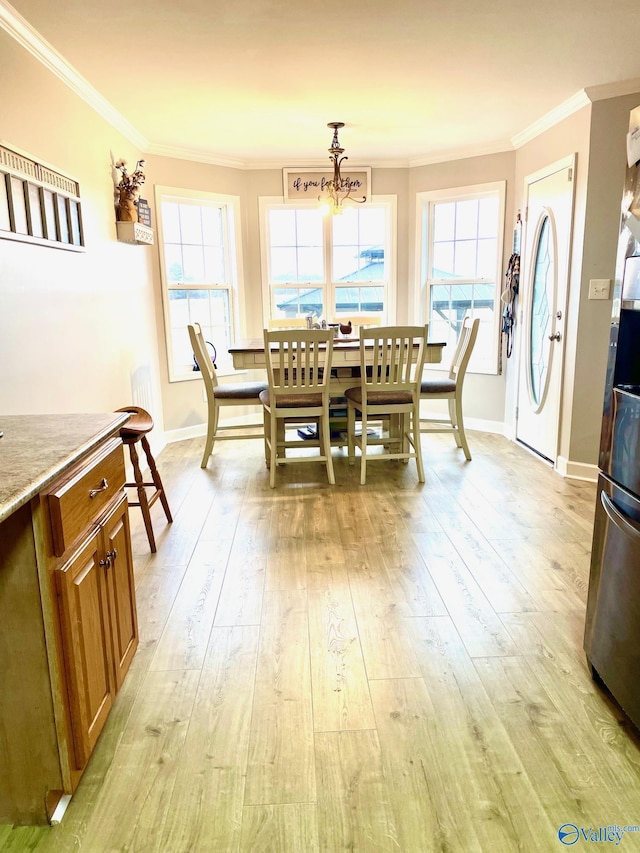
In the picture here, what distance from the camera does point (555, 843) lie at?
1.33m

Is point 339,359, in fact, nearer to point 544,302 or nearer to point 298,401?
point 298,401

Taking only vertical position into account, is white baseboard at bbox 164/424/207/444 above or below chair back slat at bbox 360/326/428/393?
below

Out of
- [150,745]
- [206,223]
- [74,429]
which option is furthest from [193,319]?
[150,745]

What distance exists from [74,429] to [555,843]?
1.61 metres

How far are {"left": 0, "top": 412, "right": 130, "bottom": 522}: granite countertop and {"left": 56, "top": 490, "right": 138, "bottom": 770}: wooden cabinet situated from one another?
0.81 ft

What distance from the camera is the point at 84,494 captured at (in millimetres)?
1496

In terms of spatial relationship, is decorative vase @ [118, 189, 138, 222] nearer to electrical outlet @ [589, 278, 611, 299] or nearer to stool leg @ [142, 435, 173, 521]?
stool leg @ [142, 435, 173, 521]

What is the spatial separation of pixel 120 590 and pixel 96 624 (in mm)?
230

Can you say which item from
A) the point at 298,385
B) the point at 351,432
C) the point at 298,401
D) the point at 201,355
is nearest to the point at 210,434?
the point at 201,355

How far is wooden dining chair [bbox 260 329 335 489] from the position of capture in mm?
3646

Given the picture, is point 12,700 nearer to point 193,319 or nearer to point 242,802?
point 242,802

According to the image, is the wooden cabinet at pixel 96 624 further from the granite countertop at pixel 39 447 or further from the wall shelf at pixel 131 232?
the wall shelf at pixel 131 232

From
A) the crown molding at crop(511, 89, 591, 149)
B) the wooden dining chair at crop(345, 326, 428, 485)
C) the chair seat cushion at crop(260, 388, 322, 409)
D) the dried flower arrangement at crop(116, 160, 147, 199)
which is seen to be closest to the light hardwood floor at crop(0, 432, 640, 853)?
the wooden dining chair at crop(345, 326, 428, 485)

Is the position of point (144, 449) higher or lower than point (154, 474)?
higher
